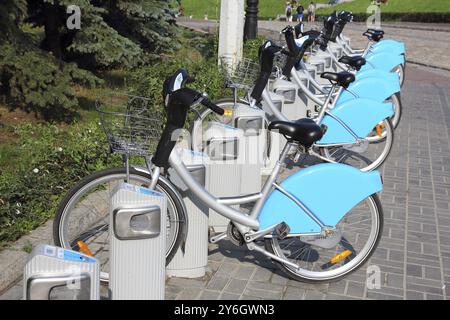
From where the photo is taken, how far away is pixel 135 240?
315cm

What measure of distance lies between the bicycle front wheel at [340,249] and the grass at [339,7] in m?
41.1

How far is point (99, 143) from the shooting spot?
5.76 meters

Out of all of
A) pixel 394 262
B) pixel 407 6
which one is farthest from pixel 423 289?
pixel 407 6

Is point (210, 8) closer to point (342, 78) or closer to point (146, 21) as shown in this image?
point (146, 21)

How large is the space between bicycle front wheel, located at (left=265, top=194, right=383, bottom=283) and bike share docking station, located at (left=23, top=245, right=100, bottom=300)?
1555 mm

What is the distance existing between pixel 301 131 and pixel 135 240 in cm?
121

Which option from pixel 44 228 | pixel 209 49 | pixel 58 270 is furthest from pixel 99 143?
pixel 209 49

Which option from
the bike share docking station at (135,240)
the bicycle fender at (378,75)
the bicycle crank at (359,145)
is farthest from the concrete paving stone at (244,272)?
the bicycle fender at (378,75)

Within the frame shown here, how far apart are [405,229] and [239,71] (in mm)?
2093

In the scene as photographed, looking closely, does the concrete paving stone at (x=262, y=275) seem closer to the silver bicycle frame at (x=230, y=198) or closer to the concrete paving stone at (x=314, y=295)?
the concrete paving stone at (x=314, y=295)

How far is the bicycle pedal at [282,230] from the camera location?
12.6ft

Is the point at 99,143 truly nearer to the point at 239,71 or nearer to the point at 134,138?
the point at 239,71

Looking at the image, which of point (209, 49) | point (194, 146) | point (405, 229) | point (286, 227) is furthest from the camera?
point (209, 49)

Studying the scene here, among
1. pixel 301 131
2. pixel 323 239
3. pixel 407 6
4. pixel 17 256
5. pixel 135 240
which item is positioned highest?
pixel 407 6
